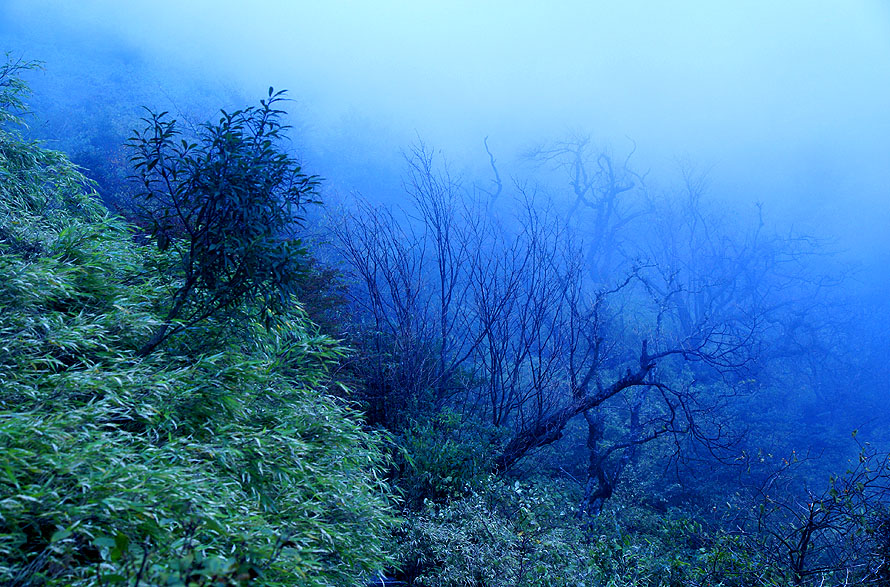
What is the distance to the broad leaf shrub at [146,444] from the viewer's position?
1.56 m

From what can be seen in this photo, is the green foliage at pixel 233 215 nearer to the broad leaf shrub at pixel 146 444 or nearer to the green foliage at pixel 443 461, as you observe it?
the broad leaf shrub at pixel 146 444

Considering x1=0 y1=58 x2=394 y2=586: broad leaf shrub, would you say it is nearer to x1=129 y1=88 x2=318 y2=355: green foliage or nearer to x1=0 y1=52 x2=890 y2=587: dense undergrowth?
x1=0 y1=52 x2=890 y2=587: dense undergrowth

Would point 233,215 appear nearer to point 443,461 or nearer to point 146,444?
point 146,444

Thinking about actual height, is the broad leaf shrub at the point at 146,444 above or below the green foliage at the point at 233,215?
below

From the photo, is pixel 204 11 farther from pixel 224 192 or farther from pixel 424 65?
pixel 224 192

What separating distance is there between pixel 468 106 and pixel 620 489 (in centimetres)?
1410

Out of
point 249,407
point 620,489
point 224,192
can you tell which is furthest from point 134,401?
point 620,489

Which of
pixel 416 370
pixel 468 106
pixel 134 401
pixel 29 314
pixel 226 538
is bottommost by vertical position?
pixel 226 538

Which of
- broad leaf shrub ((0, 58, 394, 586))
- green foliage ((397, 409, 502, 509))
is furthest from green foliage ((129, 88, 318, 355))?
green foliage ((397, 409, 502, 509))

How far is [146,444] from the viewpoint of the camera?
81.3 inches

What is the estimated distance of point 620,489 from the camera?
7.73 metres

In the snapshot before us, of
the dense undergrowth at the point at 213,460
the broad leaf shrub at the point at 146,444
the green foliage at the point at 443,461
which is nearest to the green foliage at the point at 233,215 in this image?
the dense undergrowth at the point at 213,460

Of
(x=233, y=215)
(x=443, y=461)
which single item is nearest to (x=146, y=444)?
(x=233, y=215)

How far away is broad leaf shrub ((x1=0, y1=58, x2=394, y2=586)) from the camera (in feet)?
5.11
